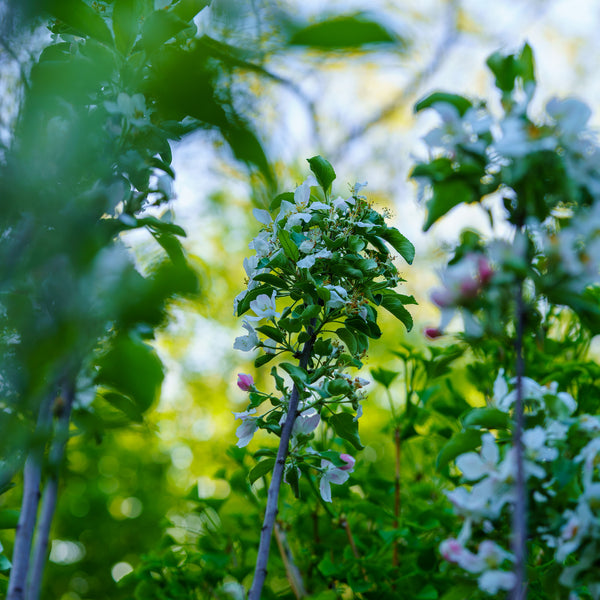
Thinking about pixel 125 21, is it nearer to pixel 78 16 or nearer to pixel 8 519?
pixel 78 16

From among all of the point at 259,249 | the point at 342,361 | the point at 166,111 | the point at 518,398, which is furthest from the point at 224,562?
the point at 166,111

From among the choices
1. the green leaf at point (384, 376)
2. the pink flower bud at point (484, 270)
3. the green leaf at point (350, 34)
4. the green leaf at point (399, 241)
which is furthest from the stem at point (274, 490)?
the green leaf at point (350, 34)

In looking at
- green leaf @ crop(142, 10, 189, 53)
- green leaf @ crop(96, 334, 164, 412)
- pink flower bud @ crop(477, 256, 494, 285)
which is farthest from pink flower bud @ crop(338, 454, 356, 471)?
green leaf @ crop(142, 10, 189, 53)

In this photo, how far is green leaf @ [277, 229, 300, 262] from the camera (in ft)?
3.91

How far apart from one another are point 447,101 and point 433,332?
360 millimetres

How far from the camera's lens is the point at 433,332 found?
94cm

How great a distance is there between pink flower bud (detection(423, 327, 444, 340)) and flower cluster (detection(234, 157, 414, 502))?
0.80ft

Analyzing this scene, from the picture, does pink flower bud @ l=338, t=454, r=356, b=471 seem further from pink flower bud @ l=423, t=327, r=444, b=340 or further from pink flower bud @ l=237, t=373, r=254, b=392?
pink flower bud @ l=423, t=327, r=444, b=340

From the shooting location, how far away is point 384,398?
207 inches

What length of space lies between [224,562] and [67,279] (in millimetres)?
1220

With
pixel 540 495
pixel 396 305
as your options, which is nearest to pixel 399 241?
pixel 396 305

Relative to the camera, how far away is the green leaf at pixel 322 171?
1.29 m

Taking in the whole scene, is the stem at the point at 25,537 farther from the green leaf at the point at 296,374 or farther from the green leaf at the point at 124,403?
the green leaf at the point at 296,374

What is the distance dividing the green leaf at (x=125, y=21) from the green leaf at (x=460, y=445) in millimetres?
777
